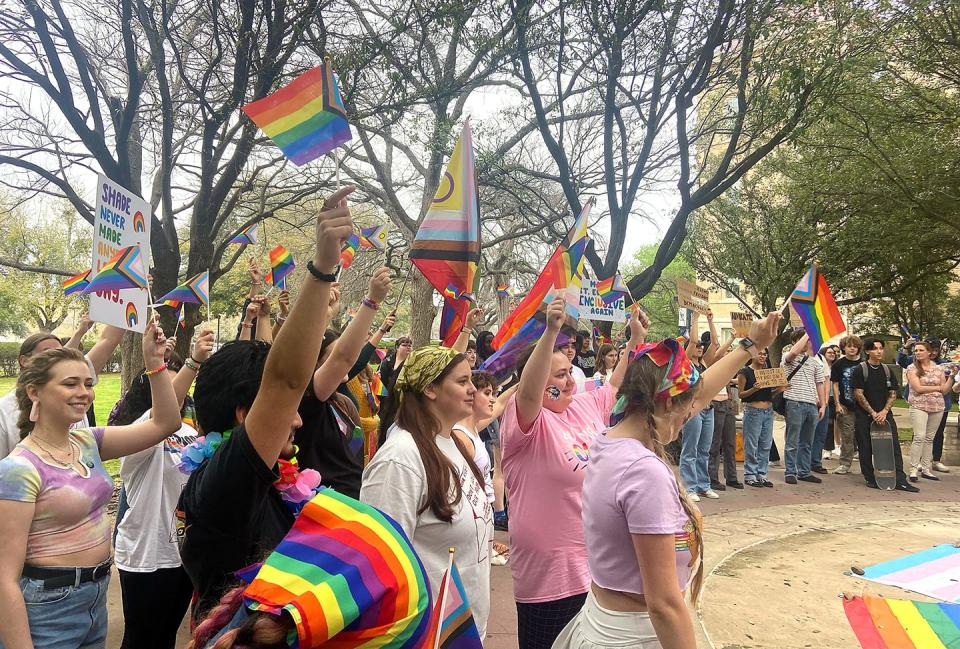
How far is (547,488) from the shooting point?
3.11m

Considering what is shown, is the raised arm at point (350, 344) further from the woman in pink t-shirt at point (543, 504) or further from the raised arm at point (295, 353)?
the raised arm at point (295, 353)

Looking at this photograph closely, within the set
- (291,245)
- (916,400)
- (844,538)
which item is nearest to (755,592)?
(844,538)

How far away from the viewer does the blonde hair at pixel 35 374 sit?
8.68 feet

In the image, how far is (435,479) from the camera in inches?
91.2

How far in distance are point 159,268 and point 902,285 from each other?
2055cm

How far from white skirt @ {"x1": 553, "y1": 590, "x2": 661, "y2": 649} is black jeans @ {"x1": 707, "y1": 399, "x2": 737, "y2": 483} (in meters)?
7.05

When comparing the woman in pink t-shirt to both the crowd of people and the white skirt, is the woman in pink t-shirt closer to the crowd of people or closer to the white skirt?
the crowd of people

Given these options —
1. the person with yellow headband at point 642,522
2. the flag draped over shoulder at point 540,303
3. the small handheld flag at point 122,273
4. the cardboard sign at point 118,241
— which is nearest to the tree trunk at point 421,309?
the flag draped over shoulder at point 540,303

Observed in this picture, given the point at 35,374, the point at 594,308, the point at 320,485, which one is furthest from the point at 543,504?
the point at 594,308

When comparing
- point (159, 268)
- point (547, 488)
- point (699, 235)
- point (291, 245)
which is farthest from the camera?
point (699, 235)

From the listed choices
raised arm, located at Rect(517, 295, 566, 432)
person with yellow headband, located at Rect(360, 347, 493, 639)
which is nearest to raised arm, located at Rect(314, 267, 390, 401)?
person with yellow headband, located at Rect(360, 347, 493, 639)

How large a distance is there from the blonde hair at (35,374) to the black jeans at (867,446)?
381 inches

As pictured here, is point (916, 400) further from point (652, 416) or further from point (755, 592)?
point (652, 416)

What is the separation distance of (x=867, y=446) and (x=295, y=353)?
32.7 ft
